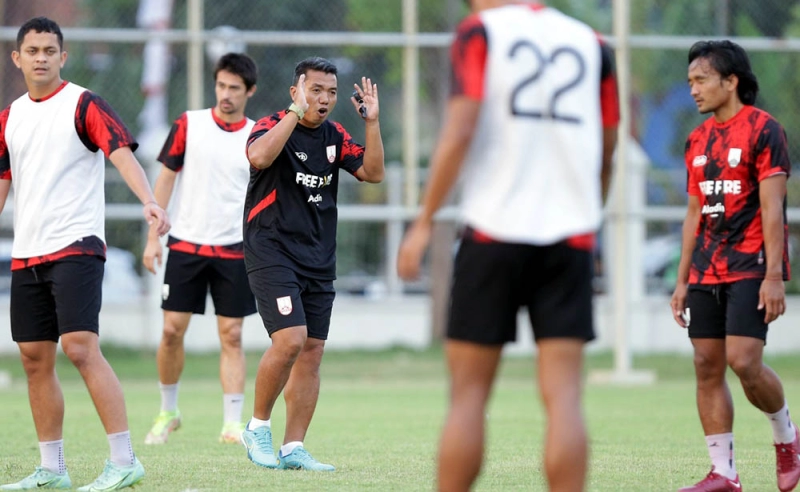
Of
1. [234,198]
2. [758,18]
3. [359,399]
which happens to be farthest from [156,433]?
[758,18]

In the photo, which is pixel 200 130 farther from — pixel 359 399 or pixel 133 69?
pixel 133 69

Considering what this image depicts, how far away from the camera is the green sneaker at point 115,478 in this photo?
6.07m

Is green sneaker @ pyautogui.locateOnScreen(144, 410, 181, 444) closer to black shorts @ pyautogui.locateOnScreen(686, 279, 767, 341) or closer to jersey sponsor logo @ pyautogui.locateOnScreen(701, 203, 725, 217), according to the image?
black shorts @ pyautogui.locateOnScreen(686, 279, 767, 341)

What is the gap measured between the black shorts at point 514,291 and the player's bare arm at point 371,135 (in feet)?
8.33

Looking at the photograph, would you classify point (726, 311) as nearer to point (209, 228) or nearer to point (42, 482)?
point (42, 482)

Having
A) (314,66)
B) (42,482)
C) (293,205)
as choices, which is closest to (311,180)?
(293,205)

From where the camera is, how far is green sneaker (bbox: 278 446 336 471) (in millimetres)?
7078

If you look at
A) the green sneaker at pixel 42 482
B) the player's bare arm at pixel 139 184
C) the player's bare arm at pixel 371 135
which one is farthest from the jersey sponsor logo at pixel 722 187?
the green sneaker at pixel 42 482

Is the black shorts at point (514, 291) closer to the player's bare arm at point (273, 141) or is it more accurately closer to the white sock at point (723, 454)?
the white sock at point (723, 454)

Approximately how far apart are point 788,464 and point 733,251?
1.12m

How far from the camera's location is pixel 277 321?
23.2 ft

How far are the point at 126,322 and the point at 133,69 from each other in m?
4.79

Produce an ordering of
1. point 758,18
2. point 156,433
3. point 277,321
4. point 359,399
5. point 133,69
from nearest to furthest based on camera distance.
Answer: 1. point 277,321
2. point 156,433
3. point 359,399
4. point 758,18
5. point 133,69

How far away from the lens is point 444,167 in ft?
14.8
